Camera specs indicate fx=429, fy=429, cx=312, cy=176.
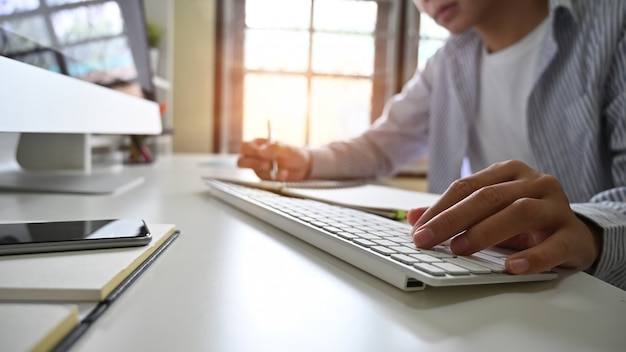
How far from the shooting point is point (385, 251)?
289 mm

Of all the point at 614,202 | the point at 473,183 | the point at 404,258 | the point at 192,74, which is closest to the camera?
the point at 404,258

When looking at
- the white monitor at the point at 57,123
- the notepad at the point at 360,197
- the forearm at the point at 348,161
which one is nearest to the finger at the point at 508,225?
the notepad at the point at 360,197

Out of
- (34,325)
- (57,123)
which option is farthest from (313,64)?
(34,325)

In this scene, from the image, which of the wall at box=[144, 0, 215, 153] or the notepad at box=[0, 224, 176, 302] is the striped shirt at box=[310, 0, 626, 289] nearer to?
the notepad at box=[0, 224, 176, 302]

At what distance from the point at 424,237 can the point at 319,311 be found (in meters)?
0.12

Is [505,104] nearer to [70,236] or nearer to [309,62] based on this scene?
[70,236]

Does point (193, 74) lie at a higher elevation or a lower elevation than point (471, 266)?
higher

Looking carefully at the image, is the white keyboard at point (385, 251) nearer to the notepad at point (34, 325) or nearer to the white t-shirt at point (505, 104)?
the notepad at point (34, 325)

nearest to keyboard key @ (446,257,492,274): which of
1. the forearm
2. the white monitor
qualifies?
the white monitor

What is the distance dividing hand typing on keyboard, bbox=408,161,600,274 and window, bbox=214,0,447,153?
7.48 ft

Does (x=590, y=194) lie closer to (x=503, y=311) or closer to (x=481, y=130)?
(x=481, y=130)

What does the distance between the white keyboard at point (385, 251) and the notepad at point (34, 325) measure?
18 centimetres

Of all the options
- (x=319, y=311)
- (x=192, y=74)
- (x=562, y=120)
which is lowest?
(x=319, y=311)

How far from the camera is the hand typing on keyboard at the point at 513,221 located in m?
0.31
